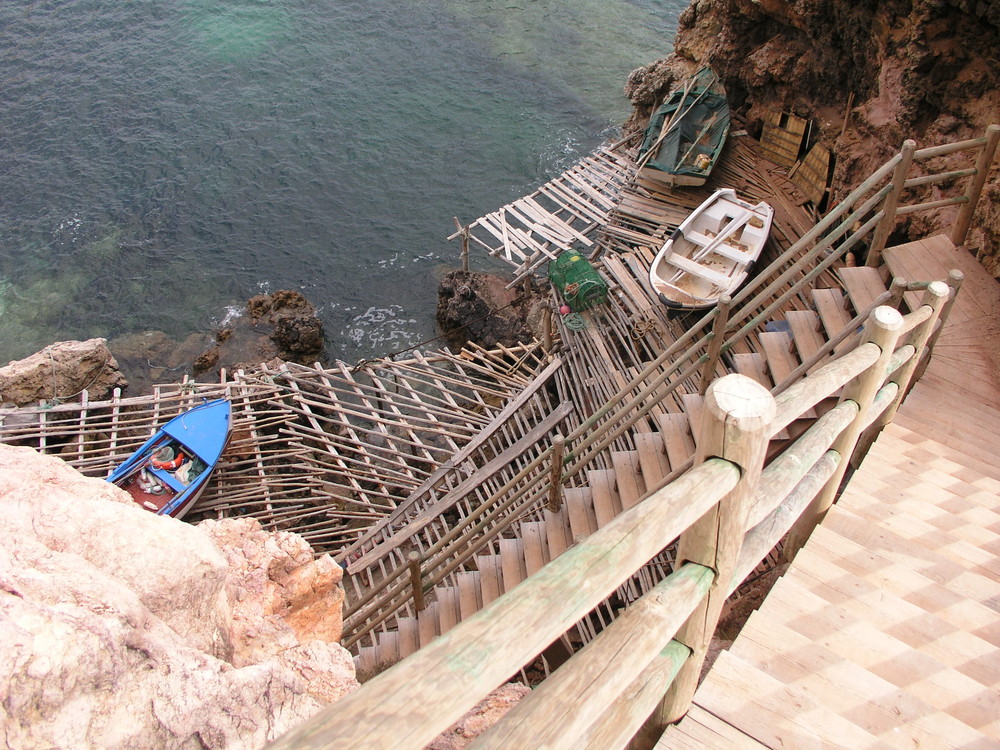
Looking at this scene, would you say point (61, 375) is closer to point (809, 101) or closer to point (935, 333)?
point (935, 333)

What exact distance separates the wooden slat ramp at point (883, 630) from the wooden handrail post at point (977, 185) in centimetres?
310

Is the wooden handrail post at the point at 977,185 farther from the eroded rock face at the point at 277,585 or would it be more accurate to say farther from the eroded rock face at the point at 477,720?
the eroded rock face at the point at 277,585

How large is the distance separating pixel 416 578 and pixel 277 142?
2002cm

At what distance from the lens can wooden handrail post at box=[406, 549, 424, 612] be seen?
6660 mm

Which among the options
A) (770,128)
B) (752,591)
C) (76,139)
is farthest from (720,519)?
(76,139)

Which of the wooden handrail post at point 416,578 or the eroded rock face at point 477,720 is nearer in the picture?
the eroded rock face at point 477,720

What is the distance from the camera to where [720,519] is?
2467 millimetres

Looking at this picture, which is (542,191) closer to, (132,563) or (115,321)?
(115,321)

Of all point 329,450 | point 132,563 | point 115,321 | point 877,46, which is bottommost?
point 115,321

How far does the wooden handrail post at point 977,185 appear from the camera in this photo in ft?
22.4

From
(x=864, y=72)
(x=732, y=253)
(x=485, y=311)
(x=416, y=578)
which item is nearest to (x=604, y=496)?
(x=416, y=578)

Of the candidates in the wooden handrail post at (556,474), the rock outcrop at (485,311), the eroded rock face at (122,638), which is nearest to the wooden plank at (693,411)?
the wooden handrail post at (556,474)

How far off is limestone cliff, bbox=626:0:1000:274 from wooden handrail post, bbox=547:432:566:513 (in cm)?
506

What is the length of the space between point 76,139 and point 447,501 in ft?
66.9
